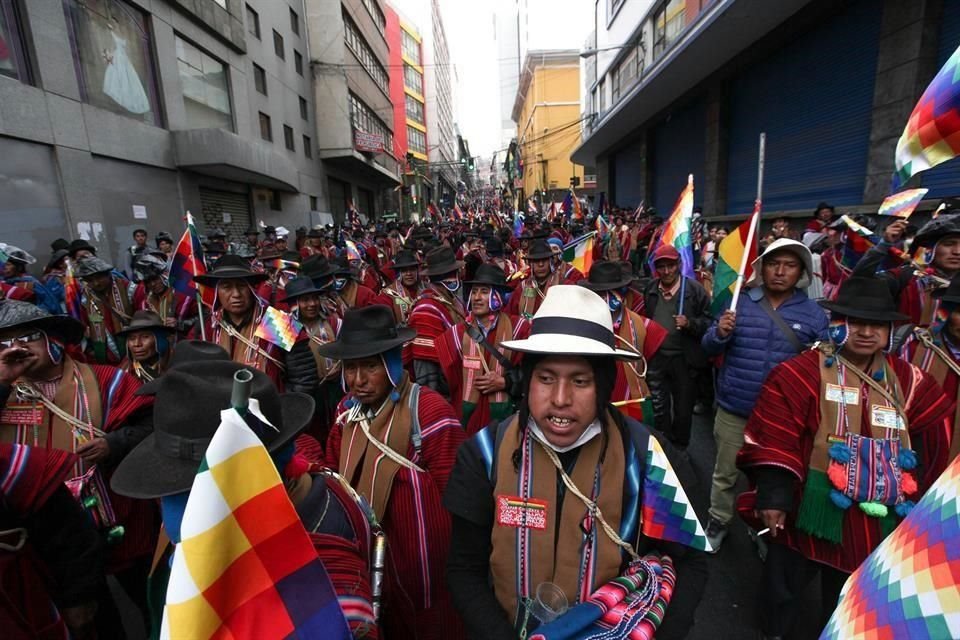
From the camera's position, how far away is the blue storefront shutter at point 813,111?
31.5 ft

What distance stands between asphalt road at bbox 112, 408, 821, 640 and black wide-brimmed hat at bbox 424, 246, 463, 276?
3.06 metres

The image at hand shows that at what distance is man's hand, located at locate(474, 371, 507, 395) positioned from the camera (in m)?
3.76

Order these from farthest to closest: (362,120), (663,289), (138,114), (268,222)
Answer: (362,120), (268,222), (138,114), (663,289)

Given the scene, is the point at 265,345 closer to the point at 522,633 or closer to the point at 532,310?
the point at 532,310

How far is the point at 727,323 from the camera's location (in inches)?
137

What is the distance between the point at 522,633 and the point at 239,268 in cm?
376

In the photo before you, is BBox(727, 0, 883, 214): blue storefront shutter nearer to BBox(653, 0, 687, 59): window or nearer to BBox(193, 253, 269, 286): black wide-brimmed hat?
BBox(653, 0, 687, 59): window

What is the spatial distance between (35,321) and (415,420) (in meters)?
2.07

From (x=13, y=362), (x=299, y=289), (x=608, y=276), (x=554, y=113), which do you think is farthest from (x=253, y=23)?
(x=554, y=113)

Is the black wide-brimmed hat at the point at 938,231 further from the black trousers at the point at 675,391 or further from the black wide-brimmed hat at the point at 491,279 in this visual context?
the black wide-brimmed hat at the point at 491,279

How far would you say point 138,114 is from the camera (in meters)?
13.3

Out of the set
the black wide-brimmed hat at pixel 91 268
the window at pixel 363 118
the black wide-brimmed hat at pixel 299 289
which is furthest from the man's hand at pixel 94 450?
the window at pixel 363 118

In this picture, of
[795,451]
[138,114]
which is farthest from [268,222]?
[795,451]

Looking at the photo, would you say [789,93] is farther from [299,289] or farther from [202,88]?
[202,88]
